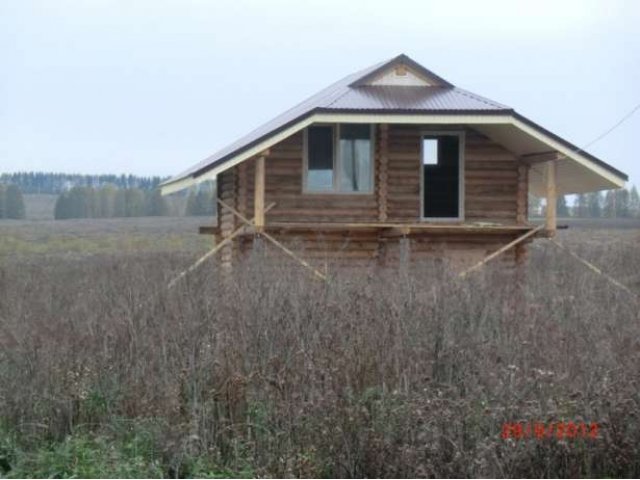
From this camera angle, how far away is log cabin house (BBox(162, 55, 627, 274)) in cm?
2055

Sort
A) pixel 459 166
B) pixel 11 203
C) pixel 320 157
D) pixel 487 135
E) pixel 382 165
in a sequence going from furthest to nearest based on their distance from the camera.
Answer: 1. pixel 11 203
2. pixel 459 166
3. pixel 487 135
4. pixel 320 157
5. pixel 382 165

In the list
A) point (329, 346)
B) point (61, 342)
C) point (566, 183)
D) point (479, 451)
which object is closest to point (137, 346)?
point (61, 342)

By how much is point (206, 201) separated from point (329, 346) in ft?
228

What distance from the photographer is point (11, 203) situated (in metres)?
85.4

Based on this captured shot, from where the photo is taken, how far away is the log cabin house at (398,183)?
2055 centimetres

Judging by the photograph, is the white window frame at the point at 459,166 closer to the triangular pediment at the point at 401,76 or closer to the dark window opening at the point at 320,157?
the triangular pediment at the point at 401,76

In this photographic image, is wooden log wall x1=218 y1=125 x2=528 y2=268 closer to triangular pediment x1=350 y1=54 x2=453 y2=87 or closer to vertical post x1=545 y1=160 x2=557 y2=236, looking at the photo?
vertical post x1=545 y1=160 x2=557 y2=236

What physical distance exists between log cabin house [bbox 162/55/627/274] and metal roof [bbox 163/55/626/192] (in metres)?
0.04

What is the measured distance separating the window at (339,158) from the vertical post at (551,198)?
3.39 m

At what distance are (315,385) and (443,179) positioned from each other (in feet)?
42.1

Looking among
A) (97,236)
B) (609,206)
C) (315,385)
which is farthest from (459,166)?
(609,206)

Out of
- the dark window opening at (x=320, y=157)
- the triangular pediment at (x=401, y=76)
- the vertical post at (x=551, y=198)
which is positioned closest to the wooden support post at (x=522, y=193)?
the vertical post at (x=551, y=198)

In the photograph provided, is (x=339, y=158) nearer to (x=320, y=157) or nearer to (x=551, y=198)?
(x=320, y=157)

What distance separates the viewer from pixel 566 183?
23812 mm
